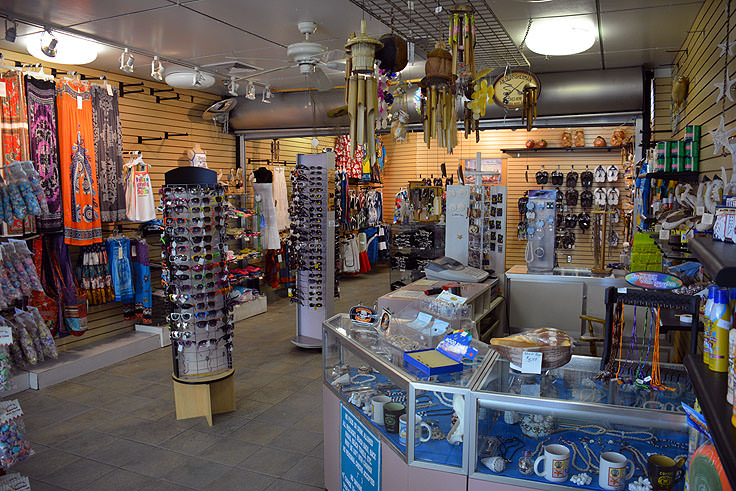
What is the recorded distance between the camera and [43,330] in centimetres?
505

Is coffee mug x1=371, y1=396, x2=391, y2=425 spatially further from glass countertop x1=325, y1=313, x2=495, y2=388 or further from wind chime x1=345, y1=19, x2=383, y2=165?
wind chime x1=345, y1=19, x2=383, y2=165

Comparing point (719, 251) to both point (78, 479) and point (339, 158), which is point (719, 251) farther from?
point (339, 158)

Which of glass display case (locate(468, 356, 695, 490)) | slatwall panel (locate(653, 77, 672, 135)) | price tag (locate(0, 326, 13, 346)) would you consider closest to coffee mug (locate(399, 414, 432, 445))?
glass display case (locate(468, 356, 695, 490))

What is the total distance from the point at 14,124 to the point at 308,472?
4.29m

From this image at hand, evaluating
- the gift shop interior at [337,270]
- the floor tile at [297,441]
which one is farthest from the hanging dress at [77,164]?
the floor tile at [297,441]

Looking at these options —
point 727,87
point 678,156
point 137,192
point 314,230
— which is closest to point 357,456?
point 727,87

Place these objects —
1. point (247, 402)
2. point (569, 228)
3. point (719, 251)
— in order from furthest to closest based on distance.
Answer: point (569, 228) < point (247, 402) < point (719, 251)

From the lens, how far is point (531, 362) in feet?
7.61

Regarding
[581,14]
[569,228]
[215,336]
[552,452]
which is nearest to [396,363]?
[552,452]

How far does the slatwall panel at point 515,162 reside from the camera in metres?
10.3

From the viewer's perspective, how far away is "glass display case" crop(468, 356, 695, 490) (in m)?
2.00

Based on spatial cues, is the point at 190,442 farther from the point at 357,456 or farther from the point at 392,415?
the point at 392,415

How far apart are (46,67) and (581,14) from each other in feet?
18.6

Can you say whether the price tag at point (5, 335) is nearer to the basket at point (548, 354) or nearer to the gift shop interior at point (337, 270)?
the gift shop interior at point (337, 270)
